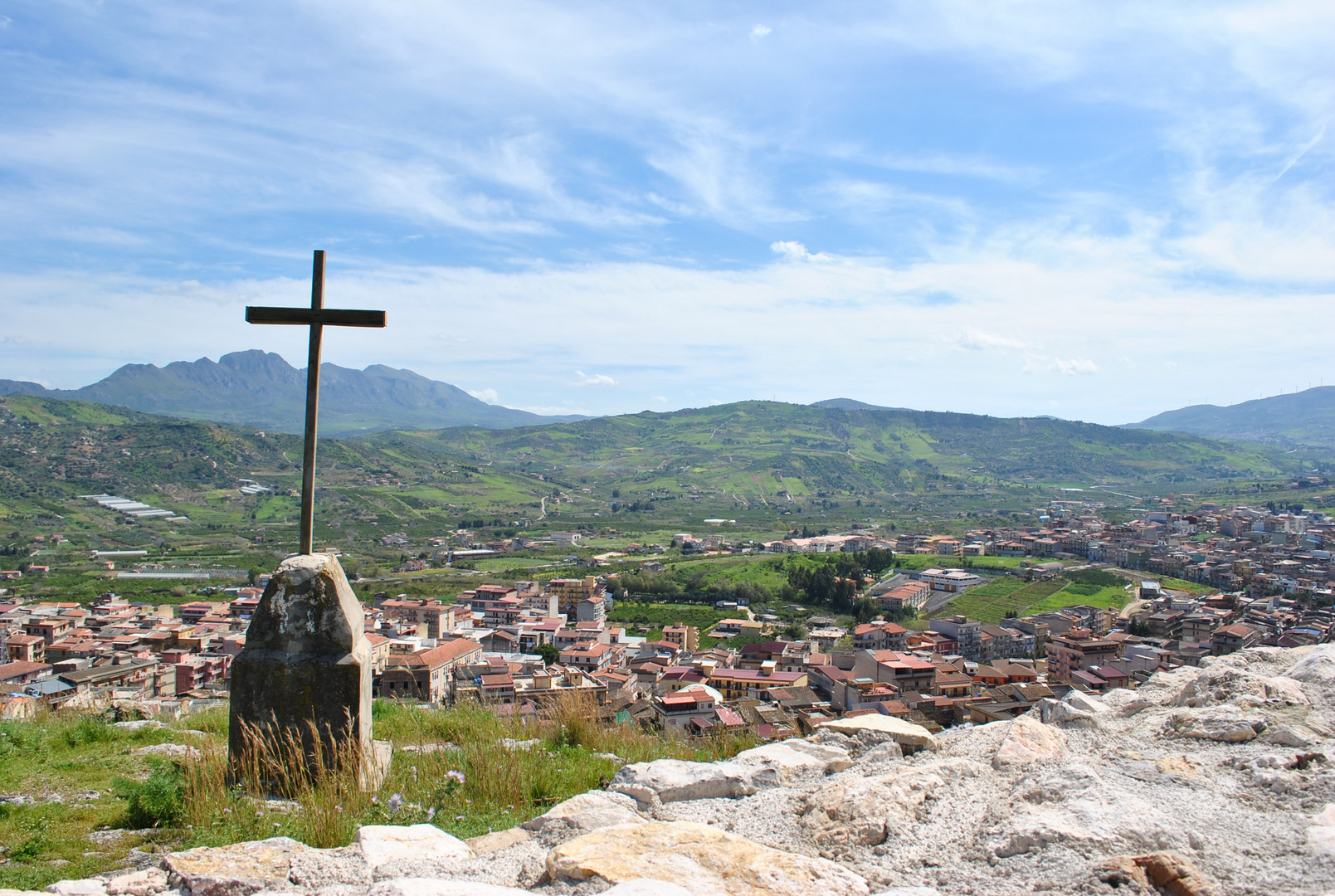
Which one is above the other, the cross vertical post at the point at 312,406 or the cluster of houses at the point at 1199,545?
the cross vertical post at the point at 312,406

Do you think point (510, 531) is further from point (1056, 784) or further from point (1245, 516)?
point (1056, 784)

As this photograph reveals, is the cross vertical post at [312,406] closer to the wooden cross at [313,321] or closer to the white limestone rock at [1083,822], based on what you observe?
the wooden cross at [313,321]

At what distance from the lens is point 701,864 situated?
8.83 feet

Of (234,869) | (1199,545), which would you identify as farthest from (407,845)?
(1199,545)

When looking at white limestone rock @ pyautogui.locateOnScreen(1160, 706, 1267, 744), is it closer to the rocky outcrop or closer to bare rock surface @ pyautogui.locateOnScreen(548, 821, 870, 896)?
the rocky outcrop

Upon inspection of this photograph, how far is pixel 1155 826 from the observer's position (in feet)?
8.70

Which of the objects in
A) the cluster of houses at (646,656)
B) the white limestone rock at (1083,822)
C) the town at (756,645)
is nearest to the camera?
the white limestone rock at (1083,822)

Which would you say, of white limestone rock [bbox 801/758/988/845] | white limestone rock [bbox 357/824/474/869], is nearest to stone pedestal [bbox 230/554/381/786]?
white limestone rock [bbox 357/824/474/869]

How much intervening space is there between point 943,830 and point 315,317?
205 inches

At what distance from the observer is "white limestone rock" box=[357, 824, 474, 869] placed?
2.95 metres

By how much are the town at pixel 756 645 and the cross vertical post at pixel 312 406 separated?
250 centimetres

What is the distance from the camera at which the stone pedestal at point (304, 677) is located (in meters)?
4.57

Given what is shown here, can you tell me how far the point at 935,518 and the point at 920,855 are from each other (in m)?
122

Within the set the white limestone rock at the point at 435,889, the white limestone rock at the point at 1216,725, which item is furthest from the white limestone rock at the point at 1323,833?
the white limestone rock at the point at 435,889
